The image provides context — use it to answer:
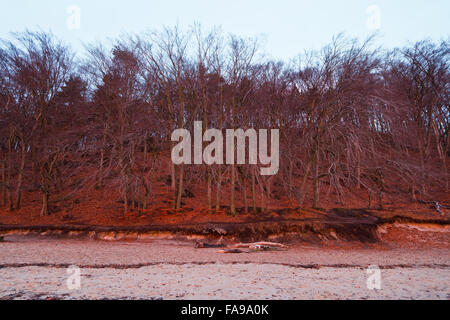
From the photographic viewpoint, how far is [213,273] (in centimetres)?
977

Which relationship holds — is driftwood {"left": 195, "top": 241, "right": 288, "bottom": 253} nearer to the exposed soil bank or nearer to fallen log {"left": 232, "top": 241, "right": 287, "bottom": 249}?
fallen log {"left": 232, "top": 241, "right": 287, "bottom": 249}

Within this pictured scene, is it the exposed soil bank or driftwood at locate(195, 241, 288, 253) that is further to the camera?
the exposed soil bank

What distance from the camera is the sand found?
24.5 ft

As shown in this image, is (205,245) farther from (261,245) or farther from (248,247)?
(261,245)

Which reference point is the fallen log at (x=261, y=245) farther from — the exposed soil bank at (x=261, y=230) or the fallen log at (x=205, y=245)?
the exposed soil bank at (x=261, y=230)

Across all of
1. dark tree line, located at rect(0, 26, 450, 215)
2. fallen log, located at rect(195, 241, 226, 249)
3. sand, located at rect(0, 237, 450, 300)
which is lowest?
fallen log, located at rect(195, 241, 226, 249)

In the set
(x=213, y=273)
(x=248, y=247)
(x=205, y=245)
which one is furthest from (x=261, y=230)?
(x=213, y=273)

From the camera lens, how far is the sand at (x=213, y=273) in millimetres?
7471

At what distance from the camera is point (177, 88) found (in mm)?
Result: 22531

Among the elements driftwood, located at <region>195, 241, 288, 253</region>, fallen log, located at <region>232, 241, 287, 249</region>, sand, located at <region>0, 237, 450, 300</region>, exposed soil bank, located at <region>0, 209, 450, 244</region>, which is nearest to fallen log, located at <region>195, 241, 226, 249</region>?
driftwood, located at <region>195, 241, 288, 253</region>

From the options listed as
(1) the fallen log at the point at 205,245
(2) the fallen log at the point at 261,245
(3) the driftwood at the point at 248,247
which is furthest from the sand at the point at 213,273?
(2) the fallen log at the point at 261,245

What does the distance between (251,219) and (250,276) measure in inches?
440
